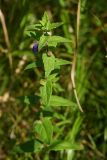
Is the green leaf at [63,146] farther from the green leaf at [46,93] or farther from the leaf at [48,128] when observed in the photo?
the green leaf at [46,93]

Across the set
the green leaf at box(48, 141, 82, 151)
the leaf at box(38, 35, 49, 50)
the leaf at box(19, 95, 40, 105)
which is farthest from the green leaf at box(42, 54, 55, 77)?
the green leaf at box(48, 141, 82, 151)

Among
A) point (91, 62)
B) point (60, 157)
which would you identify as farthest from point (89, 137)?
point (91, 62)

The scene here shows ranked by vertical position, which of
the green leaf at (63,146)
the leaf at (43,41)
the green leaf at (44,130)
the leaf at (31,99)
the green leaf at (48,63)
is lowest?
the green leaf at (63,146)

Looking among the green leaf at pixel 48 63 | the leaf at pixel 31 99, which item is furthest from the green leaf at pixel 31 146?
the green leaf at pixel 48 63

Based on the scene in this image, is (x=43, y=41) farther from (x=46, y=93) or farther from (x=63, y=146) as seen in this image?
(x=63, y=146)

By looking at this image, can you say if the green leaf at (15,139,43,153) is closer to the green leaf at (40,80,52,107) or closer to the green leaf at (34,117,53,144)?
the green leaf at (34,117,53,144)

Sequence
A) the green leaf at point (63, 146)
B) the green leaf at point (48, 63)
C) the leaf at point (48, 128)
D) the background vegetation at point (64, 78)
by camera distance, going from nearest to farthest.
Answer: the green leaf at point (48, 63), the leaf at point (48, 128), the green leaf at point (63, 146), the background vegetation at point (64, 78)

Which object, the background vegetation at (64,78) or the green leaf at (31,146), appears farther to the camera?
the background vegetation at (64,78)

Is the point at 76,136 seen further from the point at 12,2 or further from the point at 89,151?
the point at 12,2

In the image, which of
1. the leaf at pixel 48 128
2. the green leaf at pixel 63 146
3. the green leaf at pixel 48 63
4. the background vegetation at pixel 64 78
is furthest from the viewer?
the background vegetation at pixel 64 78
